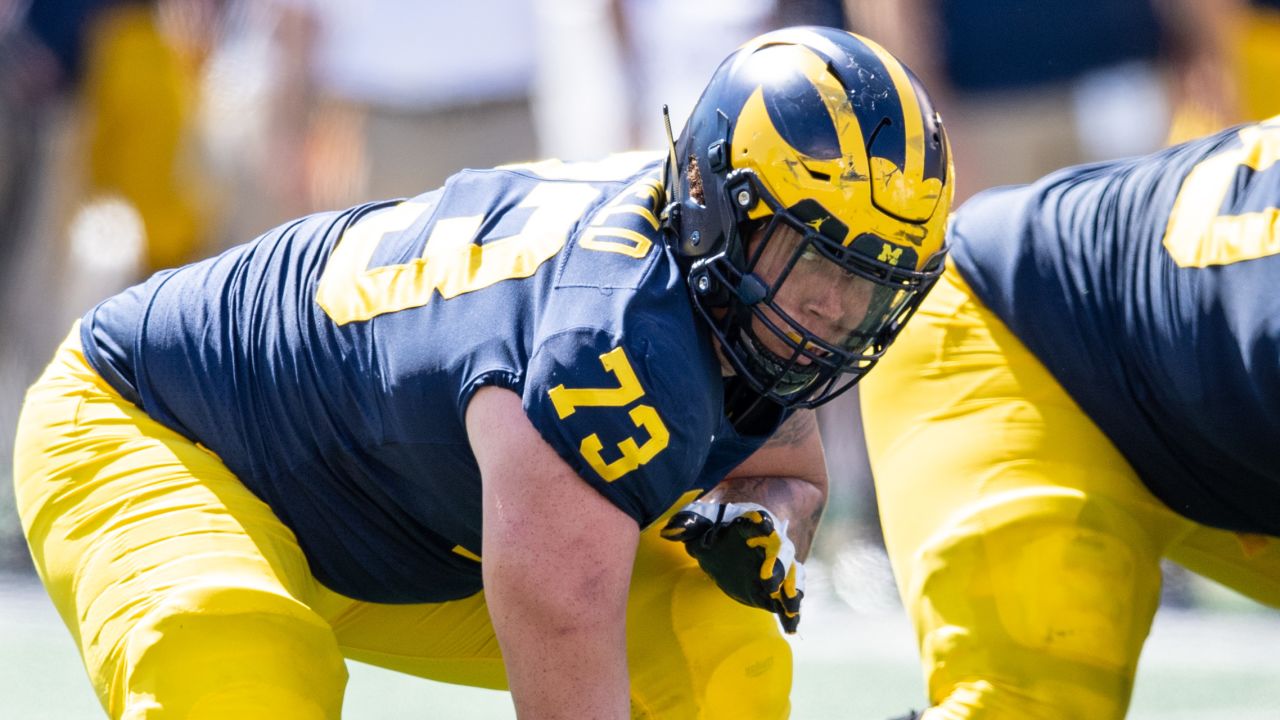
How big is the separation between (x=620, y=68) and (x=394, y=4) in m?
1.13

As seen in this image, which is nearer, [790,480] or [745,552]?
[745,552]

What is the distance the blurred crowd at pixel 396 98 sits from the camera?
6816 millimetres

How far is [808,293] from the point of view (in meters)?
2.69

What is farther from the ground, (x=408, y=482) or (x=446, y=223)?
(x=446, y=223)

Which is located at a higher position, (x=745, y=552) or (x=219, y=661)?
(x=219, y=661)

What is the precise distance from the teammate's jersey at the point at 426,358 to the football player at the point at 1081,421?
571 millimetres

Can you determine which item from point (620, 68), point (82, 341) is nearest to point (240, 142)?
point (620, 68)

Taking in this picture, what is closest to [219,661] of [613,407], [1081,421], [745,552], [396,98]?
[613,407]

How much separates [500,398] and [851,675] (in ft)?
9.88

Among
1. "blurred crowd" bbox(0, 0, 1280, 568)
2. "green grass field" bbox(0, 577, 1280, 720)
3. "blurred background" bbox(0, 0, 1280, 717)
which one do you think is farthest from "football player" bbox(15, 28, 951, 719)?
"blurred crowd" bbox(0, 0, 1280, 568)

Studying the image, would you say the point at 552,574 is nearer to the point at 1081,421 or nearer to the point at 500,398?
the point at 500,398

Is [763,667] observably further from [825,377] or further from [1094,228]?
[1094,228]

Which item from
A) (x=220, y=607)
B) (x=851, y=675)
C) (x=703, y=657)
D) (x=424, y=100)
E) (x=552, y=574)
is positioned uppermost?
(x=552, y=574)

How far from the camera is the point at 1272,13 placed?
6566 millimetres
